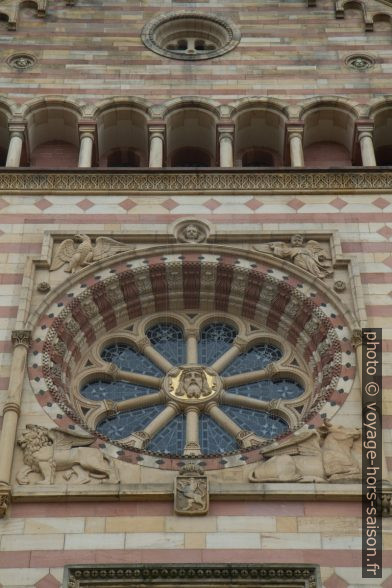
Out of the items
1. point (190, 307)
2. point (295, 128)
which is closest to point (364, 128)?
point (295, 128)

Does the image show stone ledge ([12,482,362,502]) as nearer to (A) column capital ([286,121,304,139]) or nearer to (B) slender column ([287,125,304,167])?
(B) slender column ([287,125,304,167])

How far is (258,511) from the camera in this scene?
15.4 m

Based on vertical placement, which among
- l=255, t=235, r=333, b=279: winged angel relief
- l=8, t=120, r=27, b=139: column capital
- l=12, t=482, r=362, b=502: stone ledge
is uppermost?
l=8, t=120, r=27, b=139: column capital

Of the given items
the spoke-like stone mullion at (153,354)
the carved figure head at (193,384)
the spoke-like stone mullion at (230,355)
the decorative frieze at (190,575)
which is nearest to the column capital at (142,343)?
the spoke-like stone mullion at (153,354)

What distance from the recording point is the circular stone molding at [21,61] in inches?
916

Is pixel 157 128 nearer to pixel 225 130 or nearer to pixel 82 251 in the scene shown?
pixel 225 130

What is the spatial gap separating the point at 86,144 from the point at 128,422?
5.96m

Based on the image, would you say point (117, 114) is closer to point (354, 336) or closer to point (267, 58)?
point (267, 58)

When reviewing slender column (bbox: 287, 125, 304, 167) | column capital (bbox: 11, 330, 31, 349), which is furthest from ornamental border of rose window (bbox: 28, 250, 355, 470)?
Answer: slender column (bbox: 287, 125, 304, 167)

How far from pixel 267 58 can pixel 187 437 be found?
905 centimetres

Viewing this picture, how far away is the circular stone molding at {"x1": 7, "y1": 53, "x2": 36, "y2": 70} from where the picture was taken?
23266mm

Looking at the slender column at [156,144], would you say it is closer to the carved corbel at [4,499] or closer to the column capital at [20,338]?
the column capital at [20,338]

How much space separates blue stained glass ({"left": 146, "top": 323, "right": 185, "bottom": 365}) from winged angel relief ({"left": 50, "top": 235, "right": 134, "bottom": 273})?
1.30 meters

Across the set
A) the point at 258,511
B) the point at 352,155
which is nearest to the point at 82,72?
the point at 352,155
